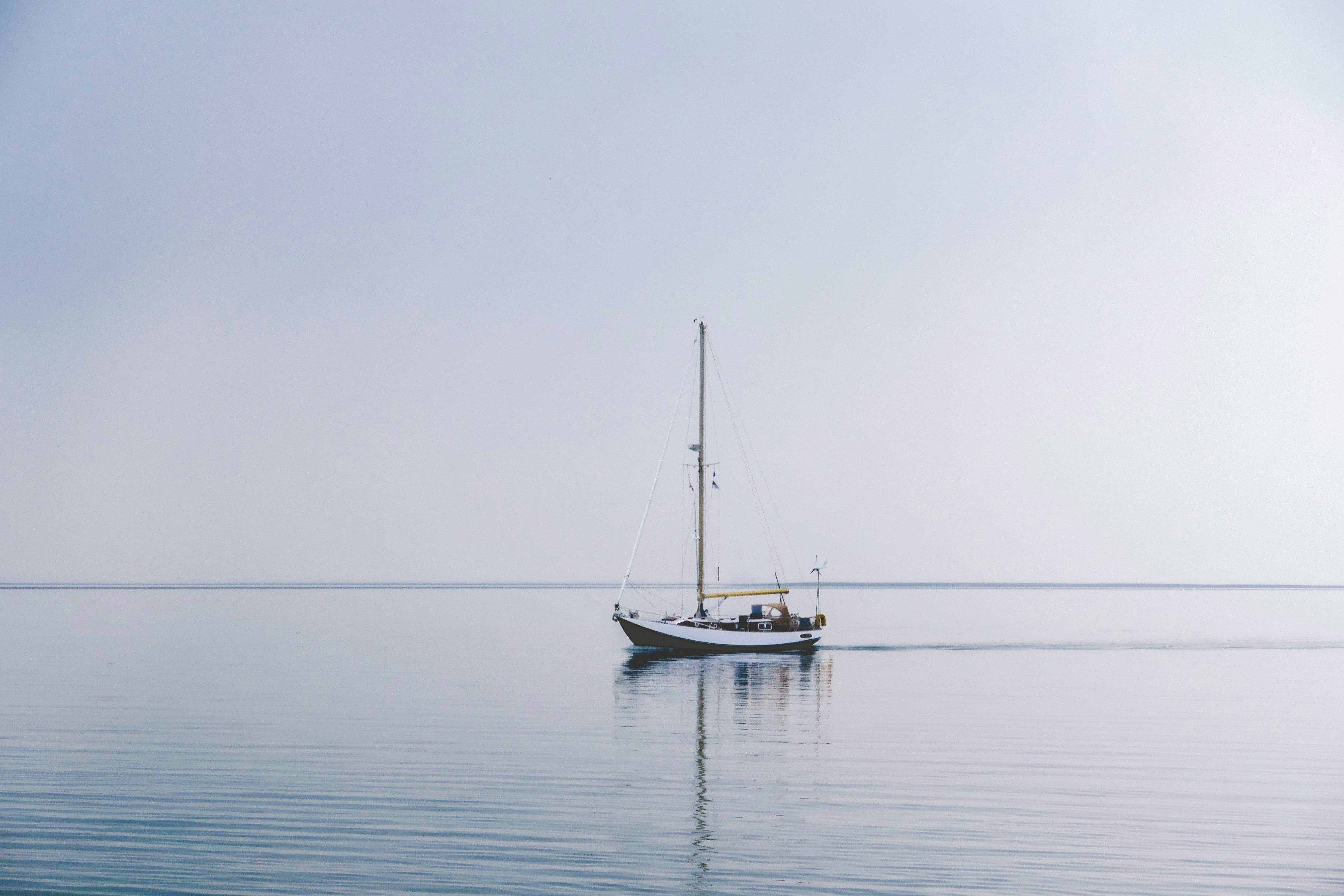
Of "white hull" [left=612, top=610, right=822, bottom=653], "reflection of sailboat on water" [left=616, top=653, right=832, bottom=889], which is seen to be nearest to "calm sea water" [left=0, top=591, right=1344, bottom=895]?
"reflection of sailboat on water" [left=616, top=653, right=832, bottom=889]

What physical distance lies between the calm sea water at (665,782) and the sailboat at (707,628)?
1238cm

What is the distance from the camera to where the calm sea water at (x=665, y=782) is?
20.1 metres

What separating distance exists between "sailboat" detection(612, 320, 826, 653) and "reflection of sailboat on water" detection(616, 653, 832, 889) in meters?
4.81

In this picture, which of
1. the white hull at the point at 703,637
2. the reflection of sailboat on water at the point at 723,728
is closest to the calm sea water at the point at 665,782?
the reflection of sailboat on water at the point at 723,728

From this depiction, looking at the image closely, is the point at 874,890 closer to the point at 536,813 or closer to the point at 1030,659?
the point at 536,813

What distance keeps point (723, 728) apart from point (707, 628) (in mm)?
39681

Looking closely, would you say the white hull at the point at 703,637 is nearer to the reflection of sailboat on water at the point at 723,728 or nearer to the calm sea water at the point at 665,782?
the reflection of sailboat on water at the point at 723,728

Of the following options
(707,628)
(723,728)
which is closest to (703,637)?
(707,628)

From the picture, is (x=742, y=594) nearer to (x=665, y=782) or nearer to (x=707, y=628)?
(x=707, y=628)

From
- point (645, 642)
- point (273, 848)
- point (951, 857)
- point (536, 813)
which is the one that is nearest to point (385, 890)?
point (273, 848)

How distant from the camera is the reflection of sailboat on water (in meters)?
26.0

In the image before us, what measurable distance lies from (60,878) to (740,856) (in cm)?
1313

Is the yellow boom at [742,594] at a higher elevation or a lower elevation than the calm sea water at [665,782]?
higher

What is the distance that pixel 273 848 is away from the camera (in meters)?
21.7
